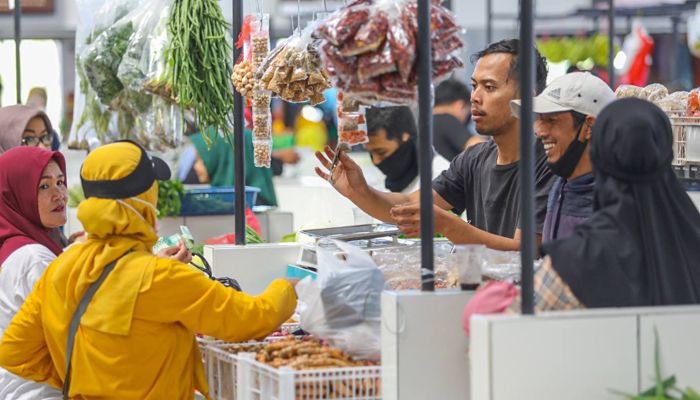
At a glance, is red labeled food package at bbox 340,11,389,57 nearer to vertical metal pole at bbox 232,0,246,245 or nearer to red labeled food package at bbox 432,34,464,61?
red labeled food package at bbox 432,34,464,61

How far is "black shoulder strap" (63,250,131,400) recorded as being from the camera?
3.67m

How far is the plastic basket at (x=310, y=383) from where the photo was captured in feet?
10.9

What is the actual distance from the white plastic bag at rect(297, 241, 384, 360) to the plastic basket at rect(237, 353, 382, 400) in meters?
0.10

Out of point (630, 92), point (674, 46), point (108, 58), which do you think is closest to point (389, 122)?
point (108, 58)

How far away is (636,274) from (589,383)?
335 mm

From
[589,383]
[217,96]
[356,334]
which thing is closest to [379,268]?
[356,334]

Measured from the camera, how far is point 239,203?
486cm

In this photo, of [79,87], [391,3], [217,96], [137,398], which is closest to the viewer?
[391,3]

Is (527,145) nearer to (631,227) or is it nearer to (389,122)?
(631,227)

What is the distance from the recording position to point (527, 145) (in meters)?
3.11

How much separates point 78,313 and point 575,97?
177 centimetres

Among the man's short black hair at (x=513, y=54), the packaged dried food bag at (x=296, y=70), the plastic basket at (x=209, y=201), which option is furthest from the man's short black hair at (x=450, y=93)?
the packaged dried food bag at (x=296, y=70)

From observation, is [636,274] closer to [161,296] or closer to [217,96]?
[161,296]

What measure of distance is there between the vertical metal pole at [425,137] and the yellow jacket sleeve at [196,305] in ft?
2.12
